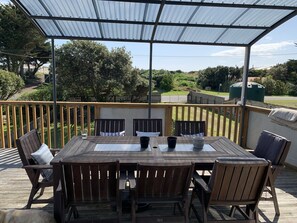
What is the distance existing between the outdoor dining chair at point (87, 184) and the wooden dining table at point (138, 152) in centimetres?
22

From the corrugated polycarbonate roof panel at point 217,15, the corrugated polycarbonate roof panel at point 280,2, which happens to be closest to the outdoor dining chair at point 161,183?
the corrugated polycarbonate roof panel at point 217,15

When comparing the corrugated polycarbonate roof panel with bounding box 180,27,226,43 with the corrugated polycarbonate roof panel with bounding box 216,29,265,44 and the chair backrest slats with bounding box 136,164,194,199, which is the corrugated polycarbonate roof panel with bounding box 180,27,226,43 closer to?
the corrugated polycarbonate roof panel with bounding box 216,29,265,44

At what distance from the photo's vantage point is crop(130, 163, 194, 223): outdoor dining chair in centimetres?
192

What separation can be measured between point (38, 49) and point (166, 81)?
12.3 meters

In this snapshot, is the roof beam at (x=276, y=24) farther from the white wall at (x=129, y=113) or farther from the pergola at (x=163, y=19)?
the white wall at (x=129, y=113)

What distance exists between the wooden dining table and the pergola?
5.61 ft

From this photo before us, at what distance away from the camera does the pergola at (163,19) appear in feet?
10.8

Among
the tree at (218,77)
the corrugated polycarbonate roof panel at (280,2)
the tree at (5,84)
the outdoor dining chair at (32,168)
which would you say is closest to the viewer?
the outdoor dining chair at (32,168)

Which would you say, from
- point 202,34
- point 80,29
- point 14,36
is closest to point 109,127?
point 80,29

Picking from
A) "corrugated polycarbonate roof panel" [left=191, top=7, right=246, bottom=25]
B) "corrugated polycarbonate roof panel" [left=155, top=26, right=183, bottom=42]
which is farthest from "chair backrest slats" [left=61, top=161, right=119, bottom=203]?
"corrugated polycarbonate roof panel" [left=155, top=26, right=183, bottom=42]

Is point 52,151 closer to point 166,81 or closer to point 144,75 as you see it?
point 144,75

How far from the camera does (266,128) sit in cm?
468

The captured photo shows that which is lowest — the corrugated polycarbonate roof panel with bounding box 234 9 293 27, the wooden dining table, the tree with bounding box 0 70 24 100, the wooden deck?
the wooden deck

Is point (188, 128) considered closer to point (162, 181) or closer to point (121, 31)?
point (162, 181)
